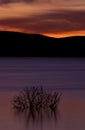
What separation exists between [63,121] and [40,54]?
3200 inches

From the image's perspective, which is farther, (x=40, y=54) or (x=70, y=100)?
(x=40, y=54)

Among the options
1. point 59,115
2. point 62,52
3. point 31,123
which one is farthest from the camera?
point 62,52

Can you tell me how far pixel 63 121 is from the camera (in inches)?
512

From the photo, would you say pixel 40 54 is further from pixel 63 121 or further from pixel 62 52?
pixel 63 121

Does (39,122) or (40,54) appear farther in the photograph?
(40,54)

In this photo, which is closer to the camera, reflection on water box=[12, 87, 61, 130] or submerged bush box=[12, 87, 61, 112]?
reflection on water box=[12, 87, 61, 130]

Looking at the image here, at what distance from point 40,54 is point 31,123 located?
268 ft

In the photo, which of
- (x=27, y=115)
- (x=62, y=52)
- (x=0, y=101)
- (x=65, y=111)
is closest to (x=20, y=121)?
(x=27, y=115)

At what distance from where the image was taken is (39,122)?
1278 cm

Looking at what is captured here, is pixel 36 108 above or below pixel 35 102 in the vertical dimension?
below

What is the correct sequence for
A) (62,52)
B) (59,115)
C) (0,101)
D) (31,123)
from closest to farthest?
(31,123), (59,115), (0,101), (62,52)

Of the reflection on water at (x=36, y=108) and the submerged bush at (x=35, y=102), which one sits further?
the submerged bush at (x=35, y=102)

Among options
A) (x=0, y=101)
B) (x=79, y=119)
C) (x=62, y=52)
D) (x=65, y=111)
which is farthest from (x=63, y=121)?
(x=62, y=52)

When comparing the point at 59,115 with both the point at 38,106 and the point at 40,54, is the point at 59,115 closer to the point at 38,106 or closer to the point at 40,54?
the point at 38,106
